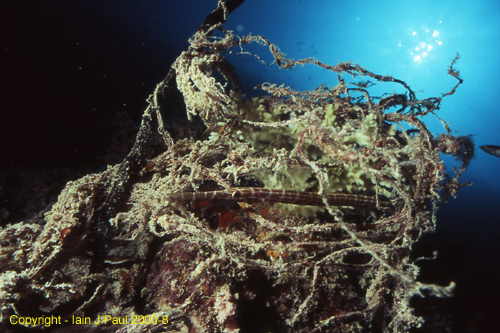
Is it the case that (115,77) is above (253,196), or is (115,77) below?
above

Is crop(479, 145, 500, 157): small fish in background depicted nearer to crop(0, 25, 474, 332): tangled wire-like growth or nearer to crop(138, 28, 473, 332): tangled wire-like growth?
crop(138, 28, 473, 332): tangled wire-like growth

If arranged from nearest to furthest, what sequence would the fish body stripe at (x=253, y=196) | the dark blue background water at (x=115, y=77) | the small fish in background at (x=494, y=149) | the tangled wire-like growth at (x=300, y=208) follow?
1. the tangled wire-like growth at (x=300, y=208)
2. the fish body stripe at (x=253, y=196)
3. the dark blue background water at (x=115, y=77)
4. the small fish in background at (x=494, y=149)

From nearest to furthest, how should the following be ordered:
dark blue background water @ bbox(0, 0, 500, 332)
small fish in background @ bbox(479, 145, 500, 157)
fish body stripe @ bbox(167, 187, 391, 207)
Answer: fish body stripe @ bbox(167, 187, 391, 207) → dark blue background water @ bbox(0, 0, 500, 332) → small fish in background @ bbox(479, 145, 500, 157)

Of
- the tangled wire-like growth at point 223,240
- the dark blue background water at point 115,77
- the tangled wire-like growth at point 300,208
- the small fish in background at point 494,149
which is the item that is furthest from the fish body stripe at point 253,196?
the small fish in background at point 494,149

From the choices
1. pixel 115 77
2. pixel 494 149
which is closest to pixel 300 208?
pixel 494 149

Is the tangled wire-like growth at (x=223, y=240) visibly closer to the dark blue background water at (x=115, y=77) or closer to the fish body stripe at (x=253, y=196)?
the fish body stripe at (x=253, y=196)

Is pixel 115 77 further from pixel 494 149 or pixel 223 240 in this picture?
pixel 494 149

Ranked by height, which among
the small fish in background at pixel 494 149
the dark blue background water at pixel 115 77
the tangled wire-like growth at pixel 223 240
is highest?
the dark blue background water at pixel 115 77

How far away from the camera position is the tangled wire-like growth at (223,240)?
2.21 meters

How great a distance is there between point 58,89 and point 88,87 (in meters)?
0.74

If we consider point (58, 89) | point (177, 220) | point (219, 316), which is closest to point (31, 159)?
point (58, 89)

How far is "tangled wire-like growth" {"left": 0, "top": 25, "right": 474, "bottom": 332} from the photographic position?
2211 millimetres

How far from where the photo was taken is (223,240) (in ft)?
6.84

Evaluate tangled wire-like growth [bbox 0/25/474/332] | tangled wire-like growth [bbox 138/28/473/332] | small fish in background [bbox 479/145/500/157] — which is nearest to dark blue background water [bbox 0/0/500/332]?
small fish in background [bbox 479/145/500/157]
